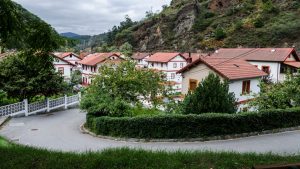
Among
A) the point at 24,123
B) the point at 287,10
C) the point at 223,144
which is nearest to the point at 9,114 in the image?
the point at 24,123

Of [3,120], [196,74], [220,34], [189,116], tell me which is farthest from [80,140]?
[220,34]

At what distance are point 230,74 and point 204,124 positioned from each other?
10.8 metres

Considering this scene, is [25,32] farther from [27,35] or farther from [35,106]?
[35,106]

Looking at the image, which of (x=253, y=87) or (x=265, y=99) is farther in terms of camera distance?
(x=253, y=87)

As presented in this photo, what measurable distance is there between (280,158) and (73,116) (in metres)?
22.0

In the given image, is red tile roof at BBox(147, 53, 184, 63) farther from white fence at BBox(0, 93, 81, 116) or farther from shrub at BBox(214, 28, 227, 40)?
white fence at BBox(0, 93, 81, 116)

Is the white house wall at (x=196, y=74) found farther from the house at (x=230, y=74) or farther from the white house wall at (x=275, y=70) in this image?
the white house wall at (x=275, y=70)

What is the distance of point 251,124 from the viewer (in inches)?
687

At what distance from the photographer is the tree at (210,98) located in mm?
18531

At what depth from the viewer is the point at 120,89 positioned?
78.4ft

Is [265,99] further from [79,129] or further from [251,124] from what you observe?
[79,129]

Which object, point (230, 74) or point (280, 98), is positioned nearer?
point (280, 98)

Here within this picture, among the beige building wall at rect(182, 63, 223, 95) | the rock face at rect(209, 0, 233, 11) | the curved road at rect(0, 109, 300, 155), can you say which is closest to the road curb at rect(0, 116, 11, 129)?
the curved road at rect(0, 109, 300, 155)

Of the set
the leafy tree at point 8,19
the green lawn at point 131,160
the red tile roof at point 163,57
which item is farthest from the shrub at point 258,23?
the leafy tree at point 8,19
